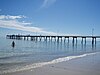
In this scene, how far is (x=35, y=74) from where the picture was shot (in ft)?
36.3

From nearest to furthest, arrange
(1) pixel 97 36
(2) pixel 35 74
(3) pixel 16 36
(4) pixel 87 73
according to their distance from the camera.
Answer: (2) pixel 35 74 → (4) pixel 87 73 → (1) pixel 97 36 → (3) pixel 16 36

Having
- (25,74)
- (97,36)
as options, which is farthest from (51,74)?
(97,36)

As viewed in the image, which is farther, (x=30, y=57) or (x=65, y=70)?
(x=30, y=57)

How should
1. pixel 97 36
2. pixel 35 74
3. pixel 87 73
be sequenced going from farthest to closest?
1. pixel 97 36
2. pixel 87 73
3. pixel 35 74

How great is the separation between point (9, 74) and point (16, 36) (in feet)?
490

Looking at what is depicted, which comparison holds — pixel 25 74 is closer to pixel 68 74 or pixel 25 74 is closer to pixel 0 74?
pixel 0 74

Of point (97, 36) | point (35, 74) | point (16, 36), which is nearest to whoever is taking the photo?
point (35, 74)

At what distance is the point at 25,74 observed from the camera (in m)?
11.1

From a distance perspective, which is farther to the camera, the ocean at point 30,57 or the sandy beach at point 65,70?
the ocean at point 30,57

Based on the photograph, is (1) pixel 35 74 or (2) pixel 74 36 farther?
(2) pixel 74 36

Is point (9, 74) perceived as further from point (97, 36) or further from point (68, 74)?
point (97, 36)

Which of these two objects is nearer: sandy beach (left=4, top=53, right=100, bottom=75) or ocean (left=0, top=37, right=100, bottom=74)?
sandy beach (left=4, top=53, right=100, bottom=75)

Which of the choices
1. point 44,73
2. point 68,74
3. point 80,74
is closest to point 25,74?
point 44,73

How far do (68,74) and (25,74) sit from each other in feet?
8.67
